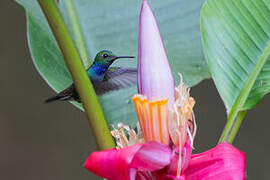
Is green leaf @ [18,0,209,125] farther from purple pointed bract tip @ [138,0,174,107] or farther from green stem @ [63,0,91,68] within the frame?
purple pointed bract tip @ [138,0,174,107]

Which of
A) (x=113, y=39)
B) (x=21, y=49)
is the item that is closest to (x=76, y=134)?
(x=21, y=49)

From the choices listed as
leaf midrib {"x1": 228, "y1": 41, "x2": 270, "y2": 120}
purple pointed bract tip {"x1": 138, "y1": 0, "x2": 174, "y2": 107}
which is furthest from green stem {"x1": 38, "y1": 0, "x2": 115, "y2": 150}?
leaf midrib {"x1": 228, "y1": 41, "x2": 270, "y2": 120}

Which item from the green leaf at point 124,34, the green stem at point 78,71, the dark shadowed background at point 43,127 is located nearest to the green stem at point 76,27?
the green leaf at point 124,34

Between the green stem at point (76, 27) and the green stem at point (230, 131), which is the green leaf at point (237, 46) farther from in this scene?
the green stem at point (76, 27)

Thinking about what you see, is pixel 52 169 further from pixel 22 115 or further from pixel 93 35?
pixel 93 35

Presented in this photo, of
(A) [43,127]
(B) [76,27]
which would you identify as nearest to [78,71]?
(B) [76,27]

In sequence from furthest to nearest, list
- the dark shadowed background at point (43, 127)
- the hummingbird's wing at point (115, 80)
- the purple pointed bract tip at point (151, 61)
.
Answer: the dark shadowed background at point (43, 127) → the hummingbird's wing at point (115, 80) → the purple pointed bract tip at point (151, 61)

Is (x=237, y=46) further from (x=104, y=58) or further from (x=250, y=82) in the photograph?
(x=104, y=58)
